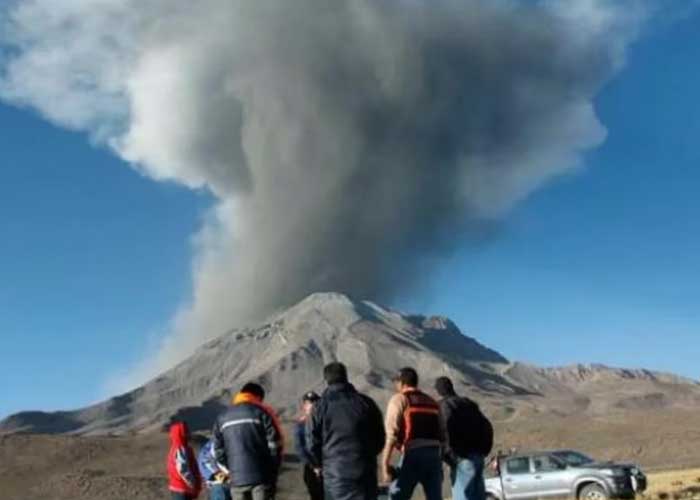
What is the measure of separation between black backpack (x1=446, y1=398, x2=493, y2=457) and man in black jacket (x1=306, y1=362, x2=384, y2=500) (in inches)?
87.4

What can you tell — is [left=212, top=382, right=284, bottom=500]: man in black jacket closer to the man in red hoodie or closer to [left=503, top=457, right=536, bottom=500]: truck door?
the man in red hoodie

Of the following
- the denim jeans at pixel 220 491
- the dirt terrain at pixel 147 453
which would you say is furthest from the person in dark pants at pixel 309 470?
the dirt terrain at pixel 147 453

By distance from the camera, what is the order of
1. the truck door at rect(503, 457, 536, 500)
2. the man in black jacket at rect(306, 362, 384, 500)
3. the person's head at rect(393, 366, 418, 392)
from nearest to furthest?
the man in black jacket at rect(306, 362, 384, 500) → the person's head at rect(393, 366, 418, 392) → the truck door at rect(503, 457, 536, 500)

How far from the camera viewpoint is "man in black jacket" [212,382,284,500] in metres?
9.62

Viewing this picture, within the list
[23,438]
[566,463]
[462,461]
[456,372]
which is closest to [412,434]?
[462,461]

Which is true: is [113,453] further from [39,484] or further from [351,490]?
[351,490]

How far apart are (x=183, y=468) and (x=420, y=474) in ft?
11.0

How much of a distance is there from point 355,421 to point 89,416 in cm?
19816

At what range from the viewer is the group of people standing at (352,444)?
897cm

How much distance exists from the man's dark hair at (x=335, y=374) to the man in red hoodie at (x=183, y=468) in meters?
3.74

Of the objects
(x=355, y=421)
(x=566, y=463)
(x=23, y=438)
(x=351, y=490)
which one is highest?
(x=23, y=438)

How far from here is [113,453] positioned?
283 feet

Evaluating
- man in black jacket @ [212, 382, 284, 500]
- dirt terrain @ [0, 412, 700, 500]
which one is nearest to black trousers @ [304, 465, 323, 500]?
man in black jacket @ [212, 382, 284, 500]

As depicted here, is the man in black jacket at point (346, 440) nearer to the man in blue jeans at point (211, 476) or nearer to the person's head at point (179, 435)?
the man in blue jeans at point (211, 476)
